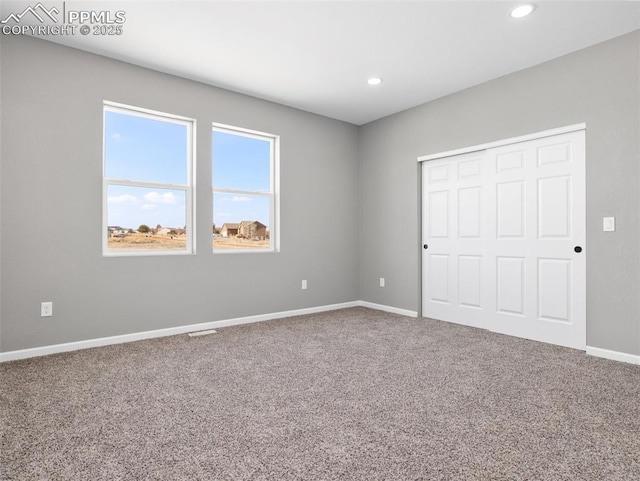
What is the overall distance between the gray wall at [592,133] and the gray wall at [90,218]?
1.57m

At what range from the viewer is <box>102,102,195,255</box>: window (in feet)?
11.5

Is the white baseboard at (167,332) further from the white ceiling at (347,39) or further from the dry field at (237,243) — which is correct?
the white ceiling at (347,39)

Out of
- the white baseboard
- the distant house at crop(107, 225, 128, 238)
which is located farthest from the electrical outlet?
the distant house at crop(107, 225, 128, 238)

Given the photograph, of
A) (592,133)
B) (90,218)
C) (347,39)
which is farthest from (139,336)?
(592,133)

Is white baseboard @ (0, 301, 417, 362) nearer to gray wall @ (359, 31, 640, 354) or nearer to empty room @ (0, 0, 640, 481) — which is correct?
empty room @ (0, 0, 640, 481)

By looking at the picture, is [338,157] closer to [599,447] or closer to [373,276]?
[373,276]

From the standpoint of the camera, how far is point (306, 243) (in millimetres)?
4859

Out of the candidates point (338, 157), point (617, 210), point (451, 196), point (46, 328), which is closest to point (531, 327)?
point (617, 210)

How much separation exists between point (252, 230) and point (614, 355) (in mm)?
3715

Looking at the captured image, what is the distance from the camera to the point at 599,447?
1.72m

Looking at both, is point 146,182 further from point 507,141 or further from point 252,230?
point 507,141

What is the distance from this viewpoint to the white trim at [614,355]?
9.52 feet

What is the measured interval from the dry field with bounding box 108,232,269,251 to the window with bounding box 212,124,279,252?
1cm

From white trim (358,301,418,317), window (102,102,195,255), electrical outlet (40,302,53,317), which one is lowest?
white trim (358,301,418,317)
